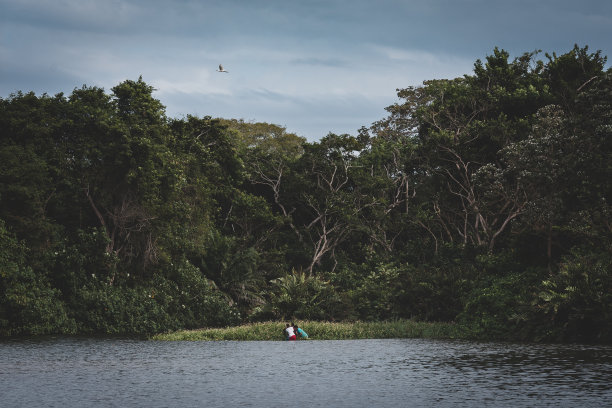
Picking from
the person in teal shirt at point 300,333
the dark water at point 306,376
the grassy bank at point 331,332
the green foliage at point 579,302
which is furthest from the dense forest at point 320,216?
the person in teal shirt at point 300,333

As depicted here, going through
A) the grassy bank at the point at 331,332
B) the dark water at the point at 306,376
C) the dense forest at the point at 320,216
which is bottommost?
the grassy bank at the point at 331,332

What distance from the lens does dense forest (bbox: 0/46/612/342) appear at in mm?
29500

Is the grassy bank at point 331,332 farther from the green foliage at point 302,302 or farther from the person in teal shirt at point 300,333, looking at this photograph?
the green foliage at point 302,302

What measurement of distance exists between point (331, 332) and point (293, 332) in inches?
107

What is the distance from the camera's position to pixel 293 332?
30.6 meters

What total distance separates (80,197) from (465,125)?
2470 cm

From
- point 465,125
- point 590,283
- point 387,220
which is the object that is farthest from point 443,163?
point 590,283

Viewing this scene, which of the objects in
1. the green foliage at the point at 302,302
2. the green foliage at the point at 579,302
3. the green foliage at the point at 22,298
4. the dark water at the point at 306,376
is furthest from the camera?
the green foliage at the point at 302,302

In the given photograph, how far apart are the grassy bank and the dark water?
639 cm

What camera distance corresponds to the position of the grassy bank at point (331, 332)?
31688 millimetres

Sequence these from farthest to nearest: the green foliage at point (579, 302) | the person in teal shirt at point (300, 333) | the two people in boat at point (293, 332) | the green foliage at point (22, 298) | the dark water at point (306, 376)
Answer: the person in teal shirt at point (300, 333)
the two people in boat at point (293, 332)
the green foliage at point (22, 298)
the green foliage at point (579, 302)
the dark water at point (306, 376)

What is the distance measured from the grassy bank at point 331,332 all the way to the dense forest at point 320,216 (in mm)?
1677

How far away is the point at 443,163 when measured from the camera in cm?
4303

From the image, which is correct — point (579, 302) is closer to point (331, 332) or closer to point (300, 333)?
point (331, 332)
